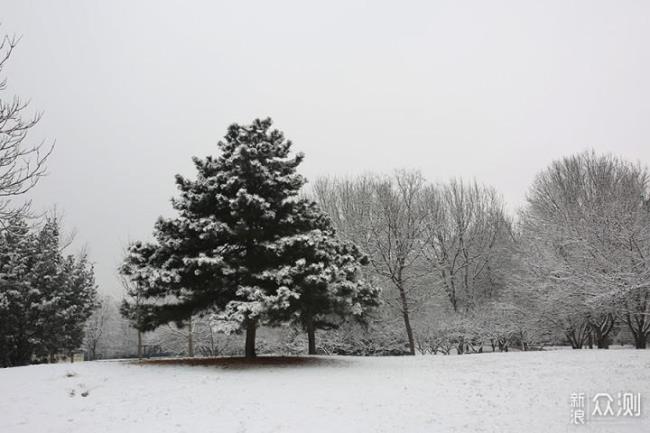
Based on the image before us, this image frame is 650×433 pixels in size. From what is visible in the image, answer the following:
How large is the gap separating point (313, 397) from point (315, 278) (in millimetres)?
4556

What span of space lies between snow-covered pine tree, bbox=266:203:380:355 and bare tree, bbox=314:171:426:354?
10.3m

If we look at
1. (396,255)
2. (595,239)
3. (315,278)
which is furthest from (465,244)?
(315,278)

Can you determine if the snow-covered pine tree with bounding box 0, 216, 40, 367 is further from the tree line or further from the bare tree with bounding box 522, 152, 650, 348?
the bare tree with bounding box 522, 152, 650, 348

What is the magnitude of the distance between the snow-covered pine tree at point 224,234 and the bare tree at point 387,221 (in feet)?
37.2

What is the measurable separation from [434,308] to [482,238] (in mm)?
6555

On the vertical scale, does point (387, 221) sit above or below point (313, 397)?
above

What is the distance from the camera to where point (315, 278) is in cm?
1417

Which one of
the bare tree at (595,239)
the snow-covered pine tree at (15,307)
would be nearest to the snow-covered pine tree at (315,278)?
the bare tree at (595,239)

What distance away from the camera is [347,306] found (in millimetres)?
15445

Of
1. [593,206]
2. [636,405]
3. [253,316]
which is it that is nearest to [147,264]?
[253,316]

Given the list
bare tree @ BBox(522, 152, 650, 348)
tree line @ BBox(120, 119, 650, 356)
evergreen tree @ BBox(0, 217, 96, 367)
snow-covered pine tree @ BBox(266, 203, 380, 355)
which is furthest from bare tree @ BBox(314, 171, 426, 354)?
evergreen tree @ BBox(0, 217, 96, 367)

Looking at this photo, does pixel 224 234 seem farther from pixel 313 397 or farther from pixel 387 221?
pixel 387 221

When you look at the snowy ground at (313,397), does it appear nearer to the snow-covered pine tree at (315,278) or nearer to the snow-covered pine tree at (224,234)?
the snow-covered pine tree at (315,278)

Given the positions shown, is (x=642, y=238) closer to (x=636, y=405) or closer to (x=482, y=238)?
(x=636, y=405)
